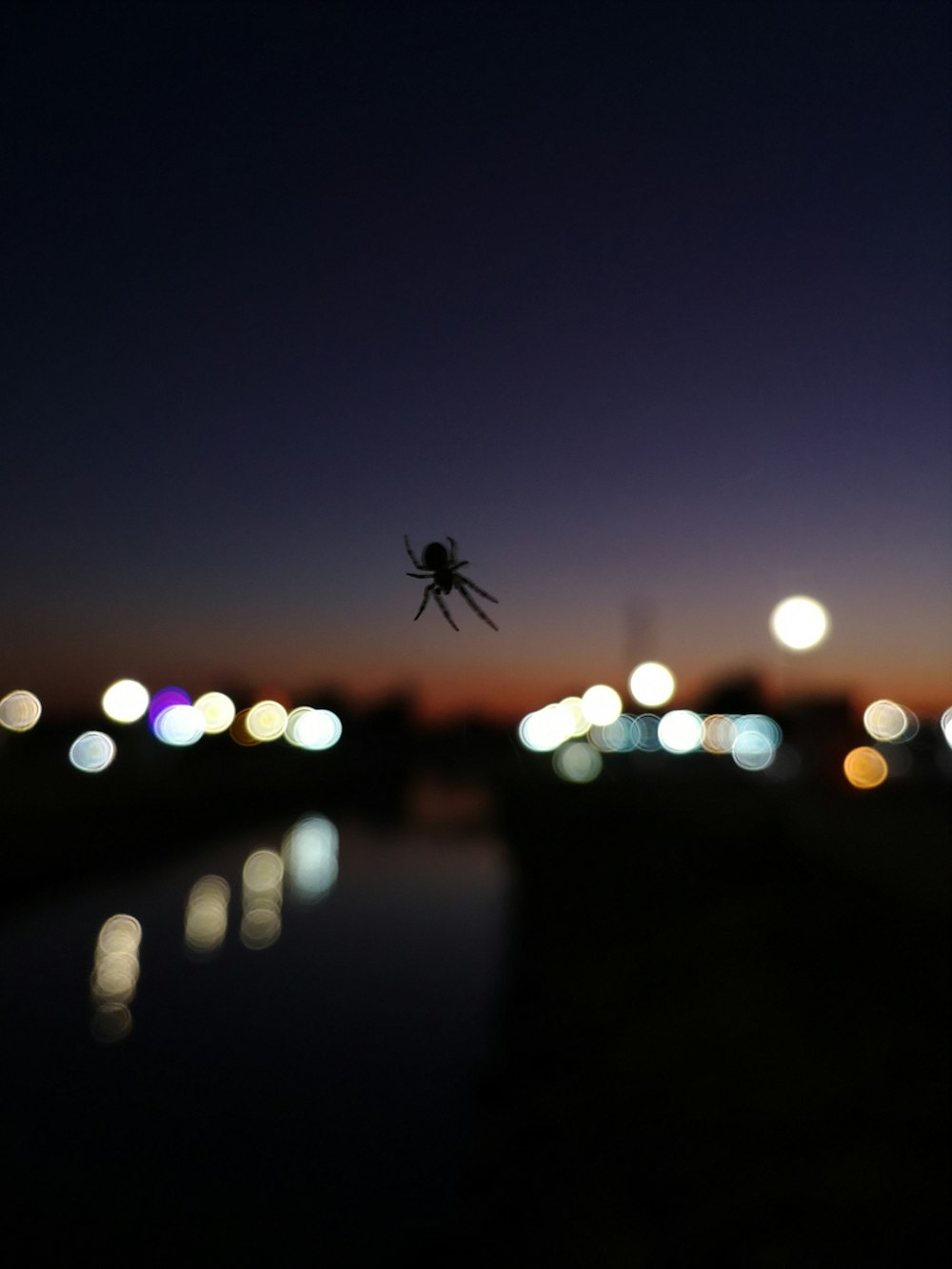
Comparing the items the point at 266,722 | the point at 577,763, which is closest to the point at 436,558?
the point at 577,763

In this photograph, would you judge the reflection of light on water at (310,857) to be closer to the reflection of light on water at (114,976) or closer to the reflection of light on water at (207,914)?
the reflection of light on water at (207,914)

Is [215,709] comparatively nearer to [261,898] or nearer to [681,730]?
[681,730]

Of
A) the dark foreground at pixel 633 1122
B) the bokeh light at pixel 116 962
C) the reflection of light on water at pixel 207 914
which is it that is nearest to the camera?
the dark foreground at pixel 633 1122

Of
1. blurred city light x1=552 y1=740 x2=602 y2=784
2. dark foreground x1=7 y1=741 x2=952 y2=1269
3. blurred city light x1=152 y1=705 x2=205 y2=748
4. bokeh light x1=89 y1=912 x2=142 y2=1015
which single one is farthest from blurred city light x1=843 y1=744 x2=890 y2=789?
blurred city light x1=152 y1=705 x2=205 y2=748

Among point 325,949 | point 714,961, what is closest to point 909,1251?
point 714,961

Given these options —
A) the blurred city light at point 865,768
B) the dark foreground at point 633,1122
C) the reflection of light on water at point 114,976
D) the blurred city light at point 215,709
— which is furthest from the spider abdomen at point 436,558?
the blurred city light at point 215,709

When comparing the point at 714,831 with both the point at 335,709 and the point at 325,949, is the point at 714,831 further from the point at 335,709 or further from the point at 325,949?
the point at 335,709
